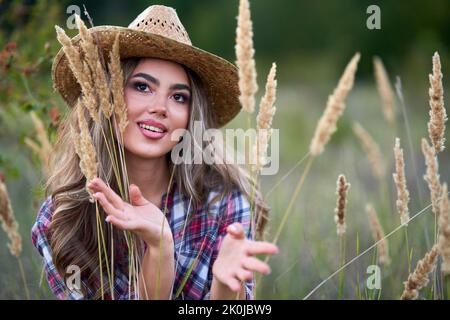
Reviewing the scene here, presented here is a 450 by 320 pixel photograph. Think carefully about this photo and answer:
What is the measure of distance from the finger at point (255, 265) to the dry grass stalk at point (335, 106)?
251 mm

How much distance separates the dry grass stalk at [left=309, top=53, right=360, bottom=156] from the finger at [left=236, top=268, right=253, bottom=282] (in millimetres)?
284

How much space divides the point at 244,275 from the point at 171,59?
2.70 feet

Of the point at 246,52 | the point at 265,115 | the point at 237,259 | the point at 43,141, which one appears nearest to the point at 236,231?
the point at 237,259

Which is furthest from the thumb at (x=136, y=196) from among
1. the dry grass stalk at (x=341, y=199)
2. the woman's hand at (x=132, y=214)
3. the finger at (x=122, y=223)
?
the dry grass stalk at (x=341, y=199)

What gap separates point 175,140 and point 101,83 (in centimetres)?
49

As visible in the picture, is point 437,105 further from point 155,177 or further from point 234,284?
point 155,177

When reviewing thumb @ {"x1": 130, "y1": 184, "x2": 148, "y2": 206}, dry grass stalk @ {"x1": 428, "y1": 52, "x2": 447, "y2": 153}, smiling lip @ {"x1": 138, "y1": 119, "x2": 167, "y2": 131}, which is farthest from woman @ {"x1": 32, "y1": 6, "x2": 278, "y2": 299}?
dry grass stalk @ {"x1": 428, "y1": 52, "x2": 447, "y2": 153}

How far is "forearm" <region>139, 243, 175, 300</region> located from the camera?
1.65 metres

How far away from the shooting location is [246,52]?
52.7 inches

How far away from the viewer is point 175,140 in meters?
1.97

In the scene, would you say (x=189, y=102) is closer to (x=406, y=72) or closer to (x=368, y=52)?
(x=406, y=72)
